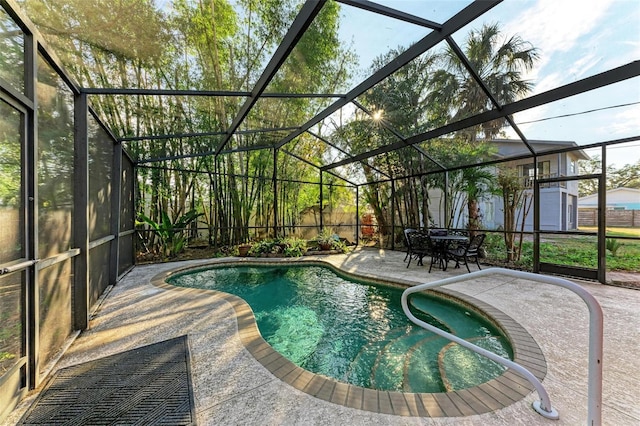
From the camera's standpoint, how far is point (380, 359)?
8.41 feet

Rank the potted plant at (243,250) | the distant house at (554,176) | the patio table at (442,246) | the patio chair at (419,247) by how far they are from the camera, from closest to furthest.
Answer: the distant house at (554,176), the patio table at (442,246), the patio chair at (419,247), the potted plant at (243,250)

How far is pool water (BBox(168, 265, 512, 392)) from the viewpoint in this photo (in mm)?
2250

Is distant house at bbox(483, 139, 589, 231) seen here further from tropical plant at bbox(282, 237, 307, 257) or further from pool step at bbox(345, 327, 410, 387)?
tropical plant at bbox(282, 237, 307, 257)

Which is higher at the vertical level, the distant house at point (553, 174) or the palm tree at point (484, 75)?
the palm tree at point (484, 75)

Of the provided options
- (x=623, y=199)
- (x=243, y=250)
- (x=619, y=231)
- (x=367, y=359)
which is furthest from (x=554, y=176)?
(x=243, y=250)

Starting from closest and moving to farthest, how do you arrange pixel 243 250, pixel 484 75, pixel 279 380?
pixel 279 380 < pixel 484 75 < pixel 243 250

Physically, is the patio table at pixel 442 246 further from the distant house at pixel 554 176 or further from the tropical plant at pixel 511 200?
the distant house at pixel 554 176

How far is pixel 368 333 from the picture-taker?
312cm

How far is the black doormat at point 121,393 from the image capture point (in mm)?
1540

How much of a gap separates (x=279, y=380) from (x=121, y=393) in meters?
1.16

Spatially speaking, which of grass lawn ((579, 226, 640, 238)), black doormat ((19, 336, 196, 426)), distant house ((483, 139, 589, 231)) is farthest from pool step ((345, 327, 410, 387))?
distant house ((483, 139, 589, 231))

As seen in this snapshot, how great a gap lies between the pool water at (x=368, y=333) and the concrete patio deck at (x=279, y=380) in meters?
0.49

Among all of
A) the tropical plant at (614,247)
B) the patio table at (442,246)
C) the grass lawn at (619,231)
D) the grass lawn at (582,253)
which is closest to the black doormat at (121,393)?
the patio table at (442,246)

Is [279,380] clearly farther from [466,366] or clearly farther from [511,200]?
[511,200]
